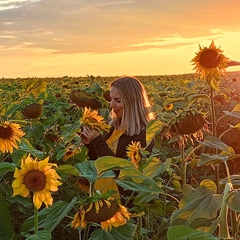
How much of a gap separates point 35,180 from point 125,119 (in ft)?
5.83

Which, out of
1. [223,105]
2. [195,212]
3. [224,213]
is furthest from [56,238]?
[223,105]

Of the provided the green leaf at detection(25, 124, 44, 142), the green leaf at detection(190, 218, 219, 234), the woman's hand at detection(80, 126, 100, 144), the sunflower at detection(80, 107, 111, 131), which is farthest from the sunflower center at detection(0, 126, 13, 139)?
the green leaf at detection(25, 124, 44, 142)

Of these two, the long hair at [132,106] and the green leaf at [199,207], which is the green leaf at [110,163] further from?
the long hair at [132,106]

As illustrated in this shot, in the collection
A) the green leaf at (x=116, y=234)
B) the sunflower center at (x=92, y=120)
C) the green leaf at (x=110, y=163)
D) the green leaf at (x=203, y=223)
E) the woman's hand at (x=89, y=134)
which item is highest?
the sunflower center at (x=92, y=120)

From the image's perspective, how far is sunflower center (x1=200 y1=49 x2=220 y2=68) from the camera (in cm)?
242

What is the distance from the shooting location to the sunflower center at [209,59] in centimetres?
242

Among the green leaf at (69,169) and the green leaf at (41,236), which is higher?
the green leaf at (69,169)

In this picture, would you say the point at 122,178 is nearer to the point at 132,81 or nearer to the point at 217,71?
the point at 217,71

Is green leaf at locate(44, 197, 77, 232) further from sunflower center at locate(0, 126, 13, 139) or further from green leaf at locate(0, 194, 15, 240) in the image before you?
sunflower center at locate(0, 126, 13, 139)

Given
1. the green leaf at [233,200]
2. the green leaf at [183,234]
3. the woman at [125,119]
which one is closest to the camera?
the green leaf at [183,234]

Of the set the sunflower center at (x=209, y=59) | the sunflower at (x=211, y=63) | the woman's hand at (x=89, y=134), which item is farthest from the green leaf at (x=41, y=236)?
the woman's hand at (x=89, y=134)

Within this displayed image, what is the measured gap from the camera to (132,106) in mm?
3572

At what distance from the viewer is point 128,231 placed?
5.75ft

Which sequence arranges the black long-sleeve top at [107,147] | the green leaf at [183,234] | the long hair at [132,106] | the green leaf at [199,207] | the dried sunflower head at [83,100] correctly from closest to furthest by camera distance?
the green leaf at [183,234], the green leaf at [199,207], the black long-sleeve top at [107,147], the long hair at [132,106], the dried sunflower head at [83,100]
